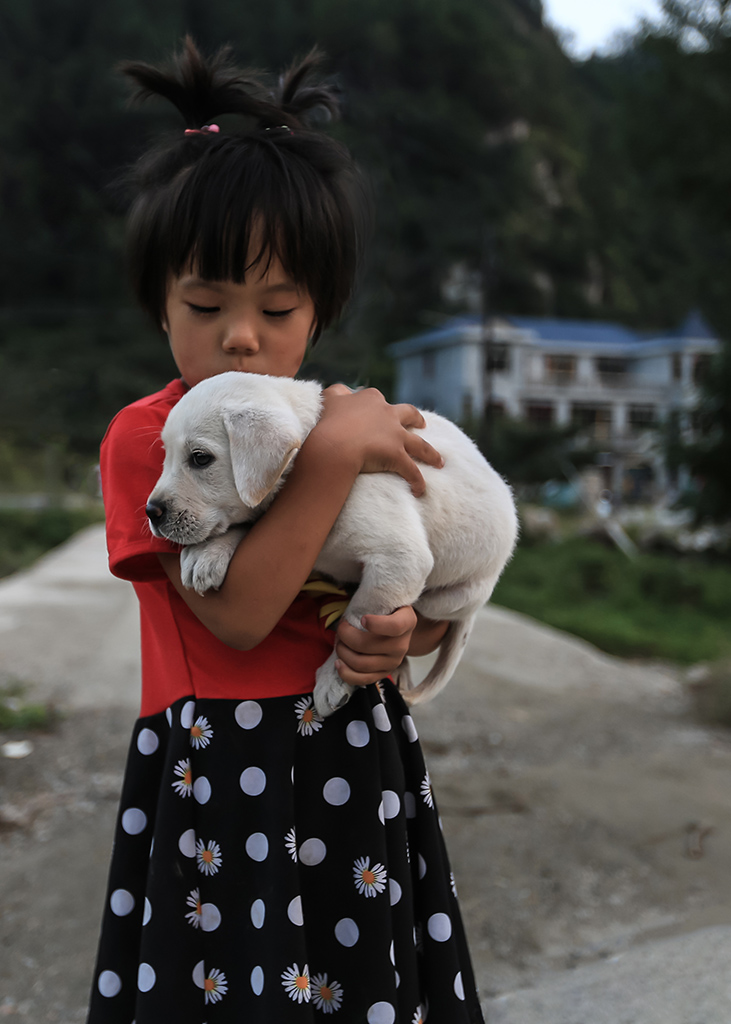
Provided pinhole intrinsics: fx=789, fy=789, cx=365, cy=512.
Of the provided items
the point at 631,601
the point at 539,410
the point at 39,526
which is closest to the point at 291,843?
the point at 631,601

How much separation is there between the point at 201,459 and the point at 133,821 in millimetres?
669

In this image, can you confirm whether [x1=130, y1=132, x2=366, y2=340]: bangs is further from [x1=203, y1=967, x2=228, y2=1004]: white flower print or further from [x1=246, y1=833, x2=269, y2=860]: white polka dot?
[x1=203, y1=967, x2=228, y2=1004]: white flower print

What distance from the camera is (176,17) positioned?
78.7 feet

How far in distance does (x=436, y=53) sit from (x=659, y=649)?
99.5 ft

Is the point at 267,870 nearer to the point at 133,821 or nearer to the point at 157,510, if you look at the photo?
the point at 133,821

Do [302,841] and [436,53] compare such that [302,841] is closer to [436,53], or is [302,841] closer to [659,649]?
[659,649]

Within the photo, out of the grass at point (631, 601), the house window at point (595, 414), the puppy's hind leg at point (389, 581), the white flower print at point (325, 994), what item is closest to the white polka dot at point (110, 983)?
the white flower print at point (325, 994)

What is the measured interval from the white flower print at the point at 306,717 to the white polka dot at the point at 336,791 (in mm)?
91

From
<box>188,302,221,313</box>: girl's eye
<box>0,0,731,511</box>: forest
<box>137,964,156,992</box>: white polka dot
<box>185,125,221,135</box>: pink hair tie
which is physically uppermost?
<box>0,0,731,511</box>: forest

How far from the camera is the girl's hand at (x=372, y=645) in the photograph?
1.16 meters

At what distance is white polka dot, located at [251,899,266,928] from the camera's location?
4.07 ft

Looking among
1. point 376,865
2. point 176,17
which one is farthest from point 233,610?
point 176,17

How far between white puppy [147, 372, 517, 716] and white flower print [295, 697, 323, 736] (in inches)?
1.4

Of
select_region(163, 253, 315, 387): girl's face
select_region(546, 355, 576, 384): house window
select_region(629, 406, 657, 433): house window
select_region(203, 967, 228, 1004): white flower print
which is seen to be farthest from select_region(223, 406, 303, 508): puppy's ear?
select_region(629, 406, 657, 433): house window
